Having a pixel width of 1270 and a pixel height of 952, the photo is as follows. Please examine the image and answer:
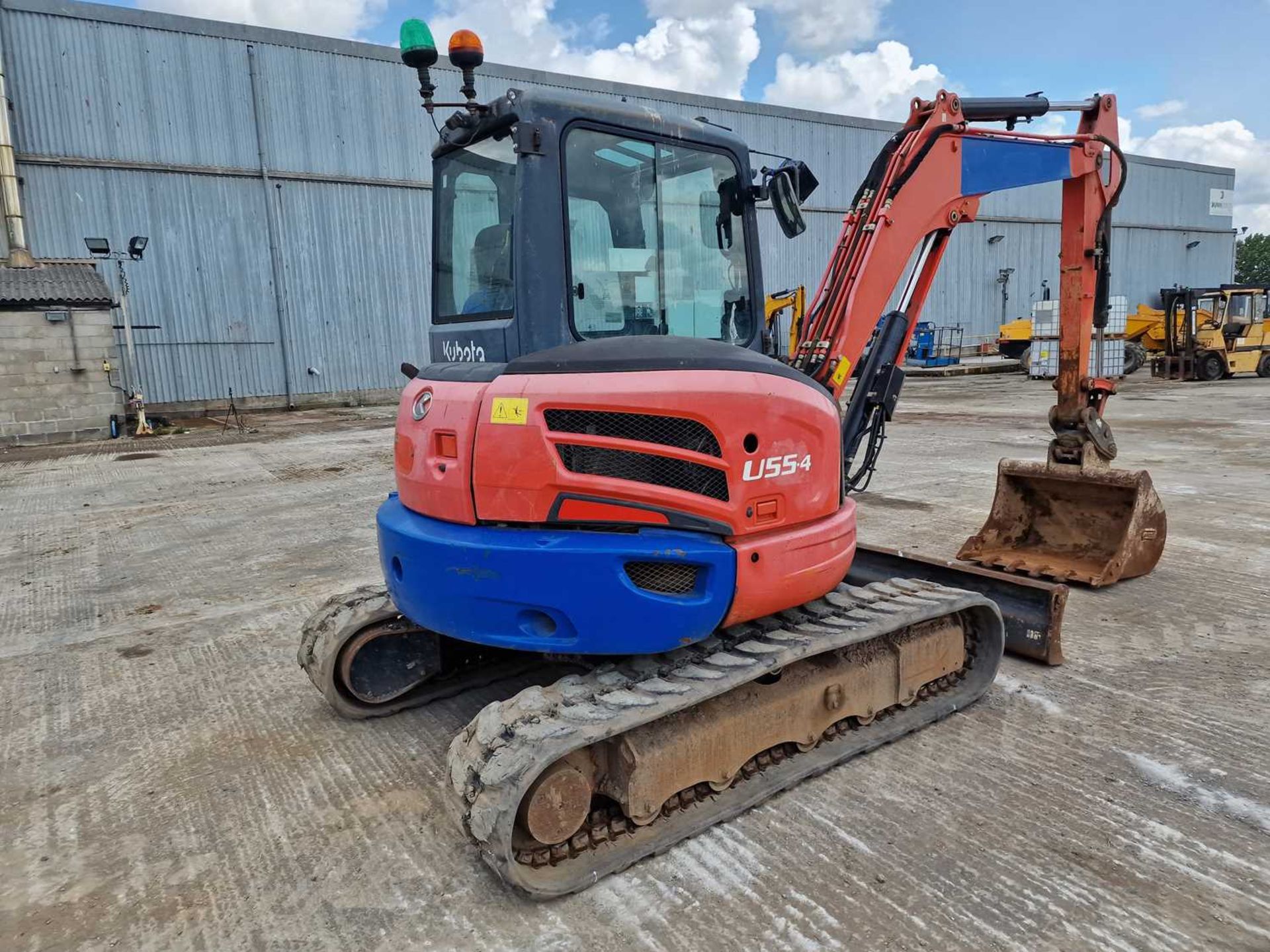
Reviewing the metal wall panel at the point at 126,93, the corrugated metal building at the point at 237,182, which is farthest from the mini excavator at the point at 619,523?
Result: the metal wall panel at the point at 126,93

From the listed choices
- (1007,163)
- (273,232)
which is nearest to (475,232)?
(1007,163)

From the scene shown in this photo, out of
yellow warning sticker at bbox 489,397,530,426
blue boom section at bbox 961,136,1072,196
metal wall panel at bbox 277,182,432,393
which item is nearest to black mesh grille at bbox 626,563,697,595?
yellow warning sticker at bbox 489,397,530,426

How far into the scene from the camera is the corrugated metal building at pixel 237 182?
18.0m

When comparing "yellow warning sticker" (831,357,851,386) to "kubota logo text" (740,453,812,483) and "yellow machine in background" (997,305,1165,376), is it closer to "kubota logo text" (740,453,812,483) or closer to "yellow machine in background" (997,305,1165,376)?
"kubota logo text" (740,453,812,483)

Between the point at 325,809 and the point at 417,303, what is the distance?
20575 millimetres

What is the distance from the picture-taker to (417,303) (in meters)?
22.3

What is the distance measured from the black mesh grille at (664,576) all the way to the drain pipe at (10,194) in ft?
63.0

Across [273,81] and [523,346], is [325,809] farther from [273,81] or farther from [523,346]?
[273,81]

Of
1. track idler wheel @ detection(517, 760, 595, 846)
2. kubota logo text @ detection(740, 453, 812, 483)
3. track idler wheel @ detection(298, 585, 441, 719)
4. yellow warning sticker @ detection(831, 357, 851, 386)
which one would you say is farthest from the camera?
yellow warning sticker @ detection(831, 357, 851, 386)

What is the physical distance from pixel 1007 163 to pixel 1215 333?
22.4m

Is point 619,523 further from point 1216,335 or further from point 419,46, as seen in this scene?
point 1216,335

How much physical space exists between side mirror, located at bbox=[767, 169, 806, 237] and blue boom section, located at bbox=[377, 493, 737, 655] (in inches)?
59.4

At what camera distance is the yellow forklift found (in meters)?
22.5

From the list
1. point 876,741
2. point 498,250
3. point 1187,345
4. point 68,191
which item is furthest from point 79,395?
point 1187,345
